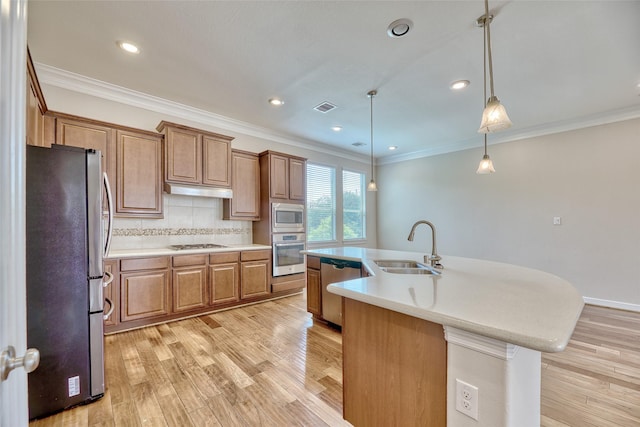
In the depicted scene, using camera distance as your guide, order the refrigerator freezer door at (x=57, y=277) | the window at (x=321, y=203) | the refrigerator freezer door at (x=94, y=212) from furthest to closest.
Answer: the window at (x=321, y=203) → the refrigerator freezer door at (x=94, y=212) → the refrigerator freezer door at (x=57, y=277)

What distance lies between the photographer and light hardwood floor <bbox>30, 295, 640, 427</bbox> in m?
1.68

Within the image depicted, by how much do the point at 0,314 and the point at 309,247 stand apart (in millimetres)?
4764

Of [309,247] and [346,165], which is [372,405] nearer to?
[309,247]

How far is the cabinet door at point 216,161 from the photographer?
3.66 m

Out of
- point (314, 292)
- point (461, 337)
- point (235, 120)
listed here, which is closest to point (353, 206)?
point (235, 120)

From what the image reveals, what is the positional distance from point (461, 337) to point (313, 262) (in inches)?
92.3

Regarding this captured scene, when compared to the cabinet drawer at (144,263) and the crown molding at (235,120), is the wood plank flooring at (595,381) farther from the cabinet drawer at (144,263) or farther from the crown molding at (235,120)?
the cabinet drawer at (144,263)

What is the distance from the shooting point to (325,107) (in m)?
3.70

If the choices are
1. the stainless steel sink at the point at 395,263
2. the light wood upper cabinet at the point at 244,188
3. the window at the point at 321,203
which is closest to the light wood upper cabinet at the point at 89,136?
the light wood upper cabinet at the point at 244,188

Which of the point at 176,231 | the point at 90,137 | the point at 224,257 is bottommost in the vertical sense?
the point at 224,257

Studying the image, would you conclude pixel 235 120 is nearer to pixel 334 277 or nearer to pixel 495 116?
pixel 334 277

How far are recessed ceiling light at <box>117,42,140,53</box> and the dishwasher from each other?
272cm

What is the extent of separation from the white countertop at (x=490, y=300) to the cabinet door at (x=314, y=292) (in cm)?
A: 149

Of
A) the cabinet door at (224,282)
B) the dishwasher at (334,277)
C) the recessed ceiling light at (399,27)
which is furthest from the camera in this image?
the cabinet door at (224,282)
